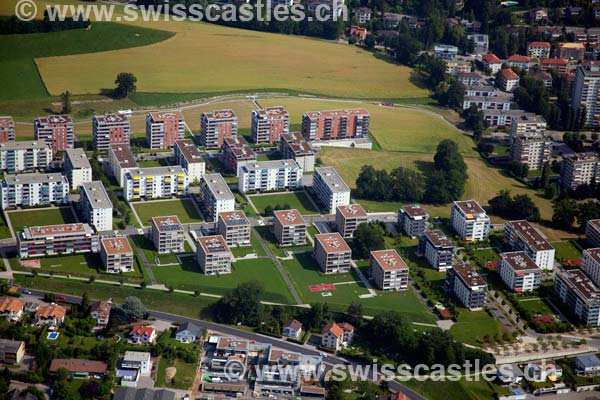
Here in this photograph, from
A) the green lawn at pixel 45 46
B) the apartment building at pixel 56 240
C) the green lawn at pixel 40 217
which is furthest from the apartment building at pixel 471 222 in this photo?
the green lawn at pixel 45 46

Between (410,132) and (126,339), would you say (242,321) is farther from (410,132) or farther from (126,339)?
(410,132)

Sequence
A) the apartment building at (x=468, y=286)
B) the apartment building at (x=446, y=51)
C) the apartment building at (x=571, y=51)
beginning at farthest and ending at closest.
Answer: the apartment building at (x=571, y=51), the apartment building at (x=446, y=51), the apartment building at (x=468, y=286)

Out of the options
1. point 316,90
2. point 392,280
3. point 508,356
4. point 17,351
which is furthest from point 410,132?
point 17,351

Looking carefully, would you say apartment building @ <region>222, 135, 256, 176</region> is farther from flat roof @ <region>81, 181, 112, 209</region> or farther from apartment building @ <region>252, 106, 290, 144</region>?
flat roof @ <region>81, 181, 112, 209</region>

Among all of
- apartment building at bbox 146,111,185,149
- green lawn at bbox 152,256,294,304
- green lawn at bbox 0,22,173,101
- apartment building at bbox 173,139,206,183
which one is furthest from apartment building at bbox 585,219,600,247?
Answer: green lawn at bbox 0,22,173,101

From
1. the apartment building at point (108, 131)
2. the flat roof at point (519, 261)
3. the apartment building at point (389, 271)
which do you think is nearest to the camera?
the apartment building at point (389, 271)

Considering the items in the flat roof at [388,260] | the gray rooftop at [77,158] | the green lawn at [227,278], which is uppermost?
the gray rooftop at [77,158]

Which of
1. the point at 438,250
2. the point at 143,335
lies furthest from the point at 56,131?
the point at 438,250

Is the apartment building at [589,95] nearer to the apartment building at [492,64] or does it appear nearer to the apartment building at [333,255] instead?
the apartment building at [492,64]
